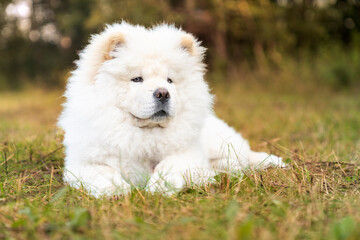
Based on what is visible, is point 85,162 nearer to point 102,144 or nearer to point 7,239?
point 102,144

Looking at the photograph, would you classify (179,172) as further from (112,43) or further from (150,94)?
(112,43)

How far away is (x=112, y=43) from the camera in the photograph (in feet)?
8.83

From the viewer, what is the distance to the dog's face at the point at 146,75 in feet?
8.48

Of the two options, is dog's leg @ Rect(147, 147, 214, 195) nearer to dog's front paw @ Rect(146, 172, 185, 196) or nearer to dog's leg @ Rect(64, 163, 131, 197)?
dog's front paw @ Rect(146, 172, 185, 196)

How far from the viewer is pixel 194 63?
2.93 metres

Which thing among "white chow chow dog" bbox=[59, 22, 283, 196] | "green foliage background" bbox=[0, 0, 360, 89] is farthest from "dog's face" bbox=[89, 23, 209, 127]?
"green foliage background" bbox=[0, 0, 360, 89]

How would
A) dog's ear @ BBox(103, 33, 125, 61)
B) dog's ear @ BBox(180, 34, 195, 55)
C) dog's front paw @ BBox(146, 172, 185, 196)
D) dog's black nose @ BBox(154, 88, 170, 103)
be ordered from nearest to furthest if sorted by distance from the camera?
dog's front paw @ BBox(146, 172, 185, 196)
dog's black nose @ BBox(154, 88, 170, 103)
dog's ear @ BBox(103, 33, 125, 61)
dog's ear @ BBox(180, 34, 195, 55)

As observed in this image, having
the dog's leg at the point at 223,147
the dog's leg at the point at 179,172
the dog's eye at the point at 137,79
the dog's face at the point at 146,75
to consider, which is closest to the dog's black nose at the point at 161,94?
the dog's face at the point at 146,75

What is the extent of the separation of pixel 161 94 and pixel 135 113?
0.23m

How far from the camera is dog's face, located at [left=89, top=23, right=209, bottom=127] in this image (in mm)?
2586

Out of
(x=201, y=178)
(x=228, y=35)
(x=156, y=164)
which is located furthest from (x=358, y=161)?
(x=228, y=35)

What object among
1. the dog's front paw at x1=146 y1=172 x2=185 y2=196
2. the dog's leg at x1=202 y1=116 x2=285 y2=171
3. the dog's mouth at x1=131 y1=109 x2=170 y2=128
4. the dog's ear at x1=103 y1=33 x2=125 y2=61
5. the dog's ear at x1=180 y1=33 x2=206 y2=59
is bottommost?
the dog's front paw at x1=146 y1=172 x2=185 y2=196

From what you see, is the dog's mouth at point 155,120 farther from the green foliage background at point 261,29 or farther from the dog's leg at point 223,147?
the green foliage background at point 261,29

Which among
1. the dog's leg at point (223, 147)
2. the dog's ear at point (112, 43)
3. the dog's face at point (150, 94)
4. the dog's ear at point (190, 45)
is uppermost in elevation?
the dog's ear at point (190, 45)
